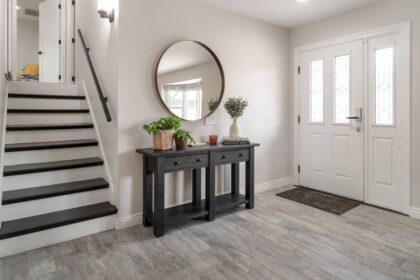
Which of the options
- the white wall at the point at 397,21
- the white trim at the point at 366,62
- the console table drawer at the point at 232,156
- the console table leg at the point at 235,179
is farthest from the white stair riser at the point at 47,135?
the white wall at the point at 397,21

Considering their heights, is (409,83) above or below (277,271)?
above

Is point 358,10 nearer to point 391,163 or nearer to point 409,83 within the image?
point 409,83

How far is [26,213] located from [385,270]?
2865 millimetres

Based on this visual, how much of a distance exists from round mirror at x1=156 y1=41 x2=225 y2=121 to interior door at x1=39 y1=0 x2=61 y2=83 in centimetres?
275

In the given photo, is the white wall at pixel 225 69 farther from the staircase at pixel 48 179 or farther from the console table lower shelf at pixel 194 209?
the staircase at pixel 48 179

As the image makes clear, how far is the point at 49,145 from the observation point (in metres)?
2.83

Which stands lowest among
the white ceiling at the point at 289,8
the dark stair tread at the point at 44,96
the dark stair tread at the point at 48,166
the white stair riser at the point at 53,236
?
the white stair riser at the point at 53,236

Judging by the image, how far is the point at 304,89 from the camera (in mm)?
3938

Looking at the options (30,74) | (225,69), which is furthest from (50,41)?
(225,69)

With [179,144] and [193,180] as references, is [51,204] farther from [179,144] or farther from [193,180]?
[193,180]

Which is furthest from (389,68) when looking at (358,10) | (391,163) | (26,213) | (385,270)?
(26,213)

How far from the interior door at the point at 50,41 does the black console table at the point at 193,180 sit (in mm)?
3162

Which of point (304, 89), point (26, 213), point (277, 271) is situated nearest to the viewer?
point (277, 271)

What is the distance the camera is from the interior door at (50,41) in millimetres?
4578
